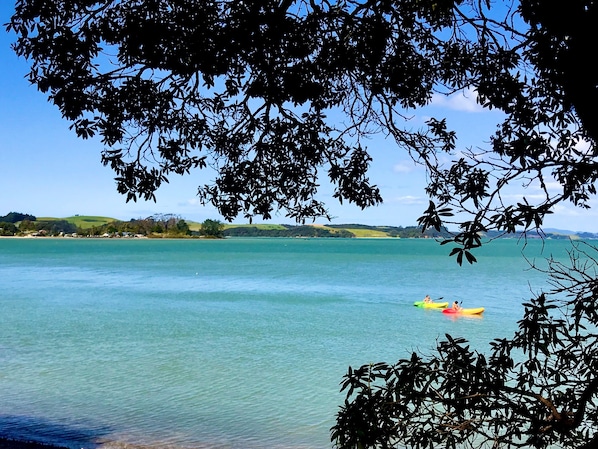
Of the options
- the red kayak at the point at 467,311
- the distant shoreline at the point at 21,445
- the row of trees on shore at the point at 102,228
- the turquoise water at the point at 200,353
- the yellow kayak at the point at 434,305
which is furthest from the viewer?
the row of trees on shore at the point at 102,228

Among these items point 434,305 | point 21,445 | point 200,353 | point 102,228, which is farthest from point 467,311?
point 102,228

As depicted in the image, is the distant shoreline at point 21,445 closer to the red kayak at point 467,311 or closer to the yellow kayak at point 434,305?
the red kayak at point 467,311

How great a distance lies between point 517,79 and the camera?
191 inches

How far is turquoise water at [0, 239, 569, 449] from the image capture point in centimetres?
1002

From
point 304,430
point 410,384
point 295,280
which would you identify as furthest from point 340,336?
point 295,280

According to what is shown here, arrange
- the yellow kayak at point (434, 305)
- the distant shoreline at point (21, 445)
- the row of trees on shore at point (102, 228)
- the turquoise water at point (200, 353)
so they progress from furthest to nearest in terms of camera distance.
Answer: the row of trees on shore at point (102, 228) → the yellow kayak at point (434, 305) → the turquoise water at point (200, 353) → the distant shoreline at point (21, 445)

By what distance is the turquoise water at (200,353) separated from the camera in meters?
10.0

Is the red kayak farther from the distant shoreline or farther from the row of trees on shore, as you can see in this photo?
the row of trees on shore

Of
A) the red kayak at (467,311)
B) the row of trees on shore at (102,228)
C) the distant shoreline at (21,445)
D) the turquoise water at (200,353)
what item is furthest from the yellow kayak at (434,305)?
the row of trees on shore at (102,228)

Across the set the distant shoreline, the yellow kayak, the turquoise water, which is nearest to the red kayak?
the turquoise water

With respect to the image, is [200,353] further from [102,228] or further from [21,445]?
[102,228]

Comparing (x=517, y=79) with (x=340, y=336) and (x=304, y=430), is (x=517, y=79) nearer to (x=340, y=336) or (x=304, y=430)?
(x=304, y=430)

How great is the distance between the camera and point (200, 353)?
54.0 ft

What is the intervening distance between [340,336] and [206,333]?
14.0 ft
